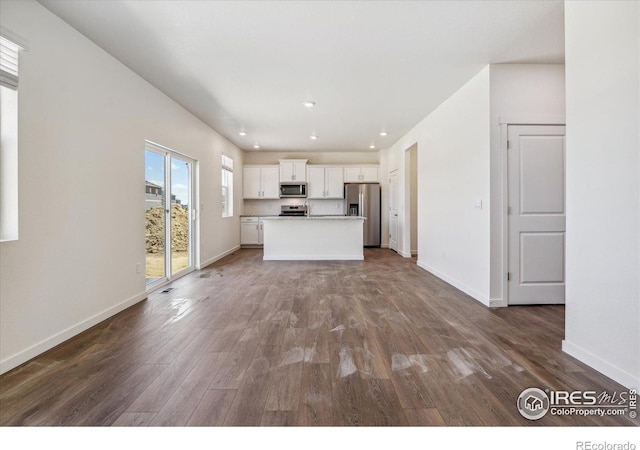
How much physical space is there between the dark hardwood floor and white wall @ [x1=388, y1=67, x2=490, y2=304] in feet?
2.08

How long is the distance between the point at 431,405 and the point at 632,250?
1461 mm

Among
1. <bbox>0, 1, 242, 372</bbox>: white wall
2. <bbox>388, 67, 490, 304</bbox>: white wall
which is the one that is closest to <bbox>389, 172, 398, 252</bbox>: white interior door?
<bbox>388, 67, 490, 304</bbox>: white wall

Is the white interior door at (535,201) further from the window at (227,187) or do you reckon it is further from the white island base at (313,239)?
the window at (227,187)

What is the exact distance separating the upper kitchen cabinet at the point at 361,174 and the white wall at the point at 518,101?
5.08m

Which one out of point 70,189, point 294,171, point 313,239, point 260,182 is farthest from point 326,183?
point 70,189

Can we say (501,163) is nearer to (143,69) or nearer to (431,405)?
(431,405)

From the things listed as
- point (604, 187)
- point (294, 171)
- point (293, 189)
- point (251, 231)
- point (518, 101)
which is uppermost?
point (294, 171)

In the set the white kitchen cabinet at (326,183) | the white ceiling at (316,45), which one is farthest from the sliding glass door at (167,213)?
the white kitchen cabinet at (326,183)

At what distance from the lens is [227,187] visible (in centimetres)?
719

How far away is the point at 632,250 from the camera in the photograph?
172cm

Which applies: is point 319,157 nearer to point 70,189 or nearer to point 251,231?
point 251,231

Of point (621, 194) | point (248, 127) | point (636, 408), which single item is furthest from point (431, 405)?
point (248, 127)

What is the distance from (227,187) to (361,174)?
357 centimetres

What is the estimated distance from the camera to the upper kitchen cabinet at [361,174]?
27.0 ft
